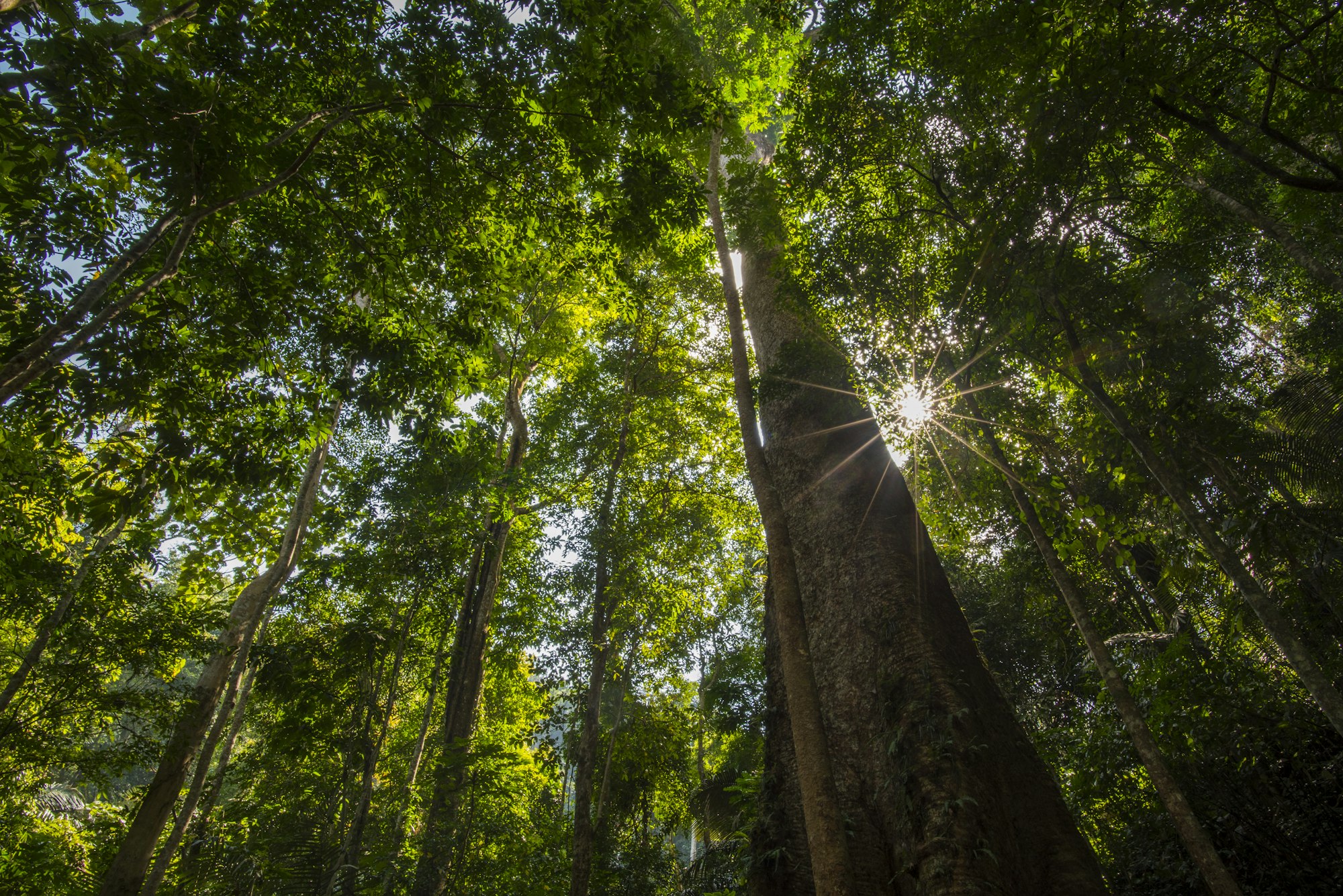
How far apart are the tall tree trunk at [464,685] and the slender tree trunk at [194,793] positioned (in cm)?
248

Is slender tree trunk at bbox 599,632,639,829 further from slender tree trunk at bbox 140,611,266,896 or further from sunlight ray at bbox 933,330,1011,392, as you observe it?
sunlight ray at bbox 933,330,1011,392

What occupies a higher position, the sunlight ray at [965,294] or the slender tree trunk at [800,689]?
the sunlight ray at [965,294]

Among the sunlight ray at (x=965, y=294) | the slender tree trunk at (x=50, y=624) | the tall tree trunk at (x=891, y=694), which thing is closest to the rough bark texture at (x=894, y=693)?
the tall tree trunk at (x=891, y=694)

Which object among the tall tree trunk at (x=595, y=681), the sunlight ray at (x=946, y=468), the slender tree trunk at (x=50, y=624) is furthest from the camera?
the tall tree trunk at (x=595, y=681)

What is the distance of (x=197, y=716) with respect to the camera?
7246 mm

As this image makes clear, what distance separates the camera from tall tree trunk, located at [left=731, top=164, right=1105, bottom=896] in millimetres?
3137

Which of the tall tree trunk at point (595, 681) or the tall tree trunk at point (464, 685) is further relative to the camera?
the tall tree trunk at point (595, 681)

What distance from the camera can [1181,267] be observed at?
636 cm

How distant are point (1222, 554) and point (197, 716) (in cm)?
1090

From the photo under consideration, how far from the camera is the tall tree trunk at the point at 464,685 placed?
22.2ft

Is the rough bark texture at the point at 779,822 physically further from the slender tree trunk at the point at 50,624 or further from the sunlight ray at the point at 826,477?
the slender tree trunk at the point at 50,624

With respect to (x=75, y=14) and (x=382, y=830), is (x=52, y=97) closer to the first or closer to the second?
(x=75, y=14)

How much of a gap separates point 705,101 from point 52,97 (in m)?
3.93

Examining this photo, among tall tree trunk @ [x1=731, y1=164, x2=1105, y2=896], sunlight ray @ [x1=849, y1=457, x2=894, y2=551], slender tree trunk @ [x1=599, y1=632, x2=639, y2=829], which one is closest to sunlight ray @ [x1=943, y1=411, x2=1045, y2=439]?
tall tree trunk @ [x1=731, y1=164, x2=1105, y2=896]
